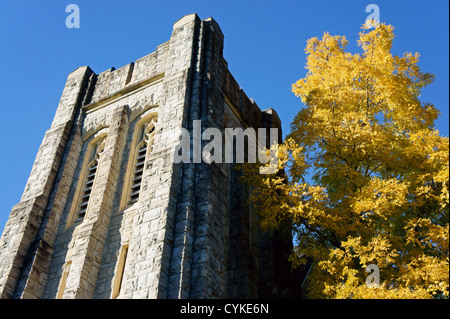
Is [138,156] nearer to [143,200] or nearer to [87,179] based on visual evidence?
[87,179]

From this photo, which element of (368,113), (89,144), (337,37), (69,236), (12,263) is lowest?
(12,263)

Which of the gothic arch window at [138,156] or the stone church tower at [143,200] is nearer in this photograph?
the stone church tower at [143,200]

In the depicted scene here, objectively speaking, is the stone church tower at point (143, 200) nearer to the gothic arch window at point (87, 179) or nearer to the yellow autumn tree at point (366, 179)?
the gothic arch window at point (87, 179)

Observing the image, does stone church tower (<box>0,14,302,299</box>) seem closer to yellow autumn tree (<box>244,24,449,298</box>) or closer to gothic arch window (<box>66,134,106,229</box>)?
gothic arch window (<box>66,134,106,229</box>)

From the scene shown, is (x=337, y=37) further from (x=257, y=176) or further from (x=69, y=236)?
(x=69, y=236)

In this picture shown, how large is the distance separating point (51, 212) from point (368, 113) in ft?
32.3

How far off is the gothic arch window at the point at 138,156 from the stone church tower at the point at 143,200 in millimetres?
36

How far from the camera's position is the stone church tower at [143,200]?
41.0 ft

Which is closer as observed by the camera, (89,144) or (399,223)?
(399,223)

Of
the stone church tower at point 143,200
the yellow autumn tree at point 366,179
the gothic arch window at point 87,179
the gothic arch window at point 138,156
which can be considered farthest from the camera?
the gothic arch window at point 87,179

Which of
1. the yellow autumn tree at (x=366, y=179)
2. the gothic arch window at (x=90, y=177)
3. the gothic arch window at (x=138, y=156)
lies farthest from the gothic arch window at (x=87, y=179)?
the yellow autumn tree at (x=366, y=179)

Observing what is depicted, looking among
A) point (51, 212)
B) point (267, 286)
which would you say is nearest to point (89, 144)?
point (51, 212)

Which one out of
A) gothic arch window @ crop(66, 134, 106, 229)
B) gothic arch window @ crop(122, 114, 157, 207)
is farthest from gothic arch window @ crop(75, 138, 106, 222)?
A: gothic arch window @ crop(122, 114, 157, 207)

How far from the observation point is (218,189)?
1413 cm
